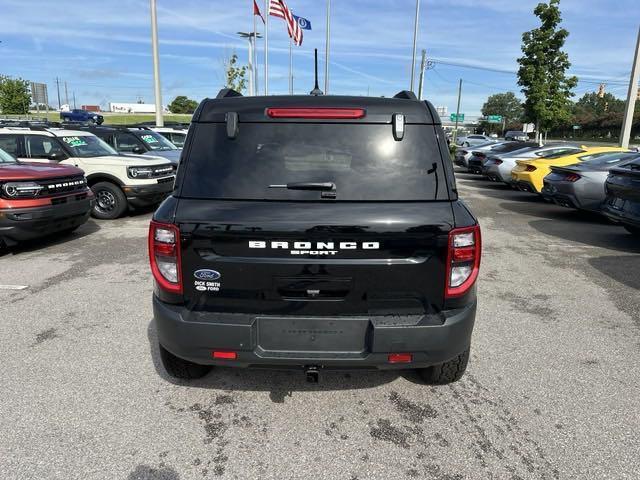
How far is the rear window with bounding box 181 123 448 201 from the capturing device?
2.62 m

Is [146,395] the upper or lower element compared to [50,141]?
lower

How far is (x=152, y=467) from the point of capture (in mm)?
2518

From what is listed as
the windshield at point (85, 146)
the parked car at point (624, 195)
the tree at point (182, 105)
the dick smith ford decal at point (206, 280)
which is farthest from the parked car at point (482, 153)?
the tree at point (182, 105)

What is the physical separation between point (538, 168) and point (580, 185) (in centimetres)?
268

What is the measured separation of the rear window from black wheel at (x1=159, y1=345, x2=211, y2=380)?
1179 millimetres

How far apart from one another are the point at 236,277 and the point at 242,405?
1030 mm

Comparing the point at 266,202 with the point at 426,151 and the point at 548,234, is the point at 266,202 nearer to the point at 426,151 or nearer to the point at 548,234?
the point at 426,151

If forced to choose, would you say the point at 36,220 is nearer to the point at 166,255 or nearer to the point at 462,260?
the point at 166,255

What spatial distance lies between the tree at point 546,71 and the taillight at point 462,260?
25.9m

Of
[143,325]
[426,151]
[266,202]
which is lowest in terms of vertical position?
[143,325]

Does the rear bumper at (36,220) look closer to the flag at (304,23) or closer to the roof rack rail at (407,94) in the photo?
the roof rack rail at (407,94)

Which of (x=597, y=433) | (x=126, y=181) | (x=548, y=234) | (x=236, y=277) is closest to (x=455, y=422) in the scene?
(x=597, y=433)

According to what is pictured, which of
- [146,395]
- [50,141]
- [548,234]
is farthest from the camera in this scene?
[50,141]

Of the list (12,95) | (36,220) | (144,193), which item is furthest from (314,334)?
(12,95)
